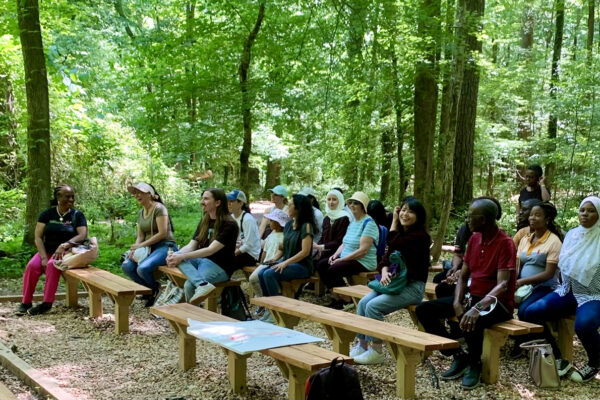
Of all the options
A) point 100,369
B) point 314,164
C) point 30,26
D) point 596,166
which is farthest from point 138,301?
point 314,164

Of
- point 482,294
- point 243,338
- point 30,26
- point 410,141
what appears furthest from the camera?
point 410,141

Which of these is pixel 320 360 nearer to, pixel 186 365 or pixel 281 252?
pixel 186 365

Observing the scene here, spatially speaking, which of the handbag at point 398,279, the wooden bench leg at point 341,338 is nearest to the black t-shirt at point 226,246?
the wooden bench leg at point 341,338

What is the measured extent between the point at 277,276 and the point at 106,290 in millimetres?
1777

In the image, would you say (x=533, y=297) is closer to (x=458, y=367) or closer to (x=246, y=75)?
(x=458, y=367)

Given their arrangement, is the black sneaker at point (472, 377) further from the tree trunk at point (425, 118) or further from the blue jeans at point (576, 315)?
the tree trunk at point (425, 118)

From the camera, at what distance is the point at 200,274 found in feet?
20.0

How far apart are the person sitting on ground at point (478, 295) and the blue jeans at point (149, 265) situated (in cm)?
340

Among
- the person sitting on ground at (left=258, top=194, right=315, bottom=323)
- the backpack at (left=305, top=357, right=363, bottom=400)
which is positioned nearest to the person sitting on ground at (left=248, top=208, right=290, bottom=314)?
the person sitting on ground at (left=258, top=194, right=315, bottom=323)

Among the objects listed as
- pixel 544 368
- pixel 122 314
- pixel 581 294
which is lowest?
pixel 122 314

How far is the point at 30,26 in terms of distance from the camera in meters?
8.48

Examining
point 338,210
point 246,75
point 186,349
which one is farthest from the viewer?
point 246,75

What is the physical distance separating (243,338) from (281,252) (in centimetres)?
275

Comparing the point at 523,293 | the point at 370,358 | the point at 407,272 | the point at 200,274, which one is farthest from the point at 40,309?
the point at 523,293
